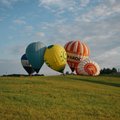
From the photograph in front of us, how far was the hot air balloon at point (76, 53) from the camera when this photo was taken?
6525 cm

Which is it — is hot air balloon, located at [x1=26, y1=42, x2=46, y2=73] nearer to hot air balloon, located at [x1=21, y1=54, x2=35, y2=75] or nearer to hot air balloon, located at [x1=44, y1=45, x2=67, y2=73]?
hot air balloon, located at [x1=44, y1=45, x2=67, y2=73]

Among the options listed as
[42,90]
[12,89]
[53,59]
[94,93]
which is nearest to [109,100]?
[94,93]

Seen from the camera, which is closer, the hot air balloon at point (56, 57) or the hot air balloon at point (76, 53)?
the hot air balloon at point (56, 57)

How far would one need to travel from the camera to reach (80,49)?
215 feet

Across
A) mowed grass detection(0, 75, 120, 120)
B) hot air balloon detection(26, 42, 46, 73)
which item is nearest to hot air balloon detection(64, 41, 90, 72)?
hot air balloon detection(26, 42, 46, 73)

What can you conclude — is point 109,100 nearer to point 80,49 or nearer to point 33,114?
point 33,114

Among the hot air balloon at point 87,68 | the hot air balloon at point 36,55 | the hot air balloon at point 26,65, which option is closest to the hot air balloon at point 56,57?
the hot air balloon at point 36,55

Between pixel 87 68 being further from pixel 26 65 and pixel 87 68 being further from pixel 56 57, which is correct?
pixel 26 65

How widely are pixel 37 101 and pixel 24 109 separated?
3.35 meters

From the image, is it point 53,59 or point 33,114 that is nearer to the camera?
point 33,114

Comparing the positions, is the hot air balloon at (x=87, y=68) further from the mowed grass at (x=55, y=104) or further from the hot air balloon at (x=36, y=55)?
the mowed grass at (x=55, y=104)

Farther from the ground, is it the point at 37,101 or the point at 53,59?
the point at 53,59

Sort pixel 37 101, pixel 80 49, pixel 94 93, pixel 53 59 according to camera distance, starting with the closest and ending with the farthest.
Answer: pixel 37 101 → pixel 94 93 → pixel 53 59 → pixel 80 49

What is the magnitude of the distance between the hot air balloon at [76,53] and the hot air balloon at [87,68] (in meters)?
1.90
